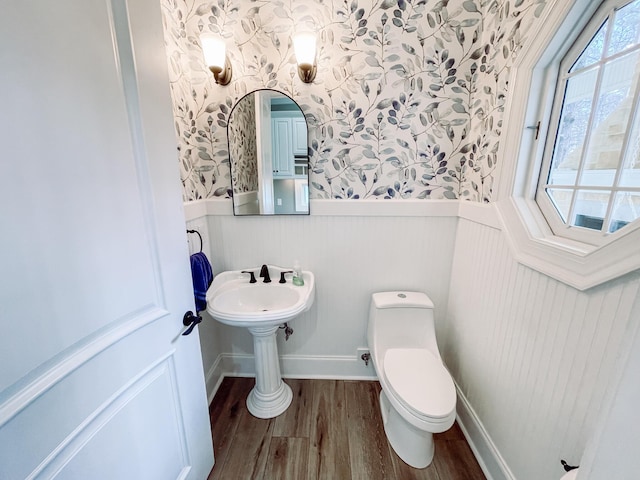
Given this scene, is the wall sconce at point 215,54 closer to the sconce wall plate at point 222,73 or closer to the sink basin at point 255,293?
the sconce wall plate at point 222,73

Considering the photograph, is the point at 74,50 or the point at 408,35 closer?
the point at 74,50

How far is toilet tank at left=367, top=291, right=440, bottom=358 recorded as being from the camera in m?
1.54

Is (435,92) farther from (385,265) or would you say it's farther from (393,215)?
(385,265)

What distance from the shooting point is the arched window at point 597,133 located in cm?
78

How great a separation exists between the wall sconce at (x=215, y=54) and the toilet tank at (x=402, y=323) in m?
1.57

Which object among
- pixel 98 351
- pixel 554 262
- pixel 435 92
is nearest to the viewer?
pixel 98 351

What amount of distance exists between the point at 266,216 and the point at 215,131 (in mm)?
576

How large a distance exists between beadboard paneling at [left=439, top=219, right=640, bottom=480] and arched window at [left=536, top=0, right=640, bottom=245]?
233 mm

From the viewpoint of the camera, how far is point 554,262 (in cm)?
92

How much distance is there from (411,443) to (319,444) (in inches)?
19.1

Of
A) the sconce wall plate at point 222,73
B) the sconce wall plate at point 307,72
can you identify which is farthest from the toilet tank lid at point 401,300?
the sconce wall plate at point 222,73

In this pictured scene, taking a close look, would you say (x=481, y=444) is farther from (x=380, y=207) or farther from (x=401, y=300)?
(x=380, y=207)

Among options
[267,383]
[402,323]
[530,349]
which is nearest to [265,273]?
[267,383]

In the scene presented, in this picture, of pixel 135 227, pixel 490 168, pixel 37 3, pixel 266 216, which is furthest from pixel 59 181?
pixel 490 168
